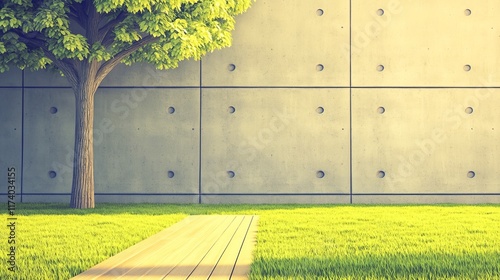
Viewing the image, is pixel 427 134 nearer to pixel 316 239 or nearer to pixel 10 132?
pixel 316 239

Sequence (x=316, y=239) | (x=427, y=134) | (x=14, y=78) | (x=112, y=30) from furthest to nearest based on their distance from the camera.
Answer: (x=14, y=78), (x=427, y=134), (x=112, y=30), (x=316, y=239)

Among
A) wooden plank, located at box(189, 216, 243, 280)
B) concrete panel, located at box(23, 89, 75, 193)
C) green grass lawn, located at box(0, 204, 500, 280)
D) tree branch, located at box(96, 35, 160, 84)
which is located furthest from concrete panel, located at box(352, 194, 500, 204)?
wooden plank, located at box(189, 216, 243, 280)

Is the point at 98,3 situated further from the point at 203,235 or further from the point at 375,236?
the point at 375,236

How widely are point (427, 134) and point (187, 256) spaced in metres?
10.3

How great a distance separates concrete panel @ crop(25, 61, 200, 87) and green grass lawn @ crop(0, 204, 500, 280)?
3233mm

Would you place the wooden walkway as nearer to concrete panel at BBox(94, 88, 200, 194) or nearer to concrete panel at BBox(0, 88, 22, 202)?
concrete panel at BBox(94, 88, 200, 194)

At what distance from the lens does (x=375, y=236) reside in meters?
8.91

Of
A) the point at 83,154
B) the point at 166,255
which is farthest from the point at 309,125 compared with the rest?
the point at 166,255

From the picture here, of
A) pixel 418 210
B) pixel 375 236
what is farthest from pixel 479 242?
pixel 418 210

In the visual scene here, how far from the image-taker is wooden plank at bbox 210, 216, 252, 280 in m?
5.85

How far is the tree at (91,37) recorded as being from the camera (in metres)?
13.1

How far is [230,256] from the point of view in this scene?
275 inches

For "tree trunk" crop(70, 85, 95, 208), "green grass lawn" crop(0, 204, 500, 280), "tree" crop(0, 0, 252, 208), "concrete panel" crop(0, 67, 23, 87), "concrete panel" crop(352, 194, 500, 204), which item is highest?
"tree" crop(0, 0, 252, 208)

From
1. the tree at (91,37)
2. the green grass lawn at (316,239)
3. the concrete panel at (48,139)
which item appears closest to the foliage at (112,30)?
the tree at (91,37)
